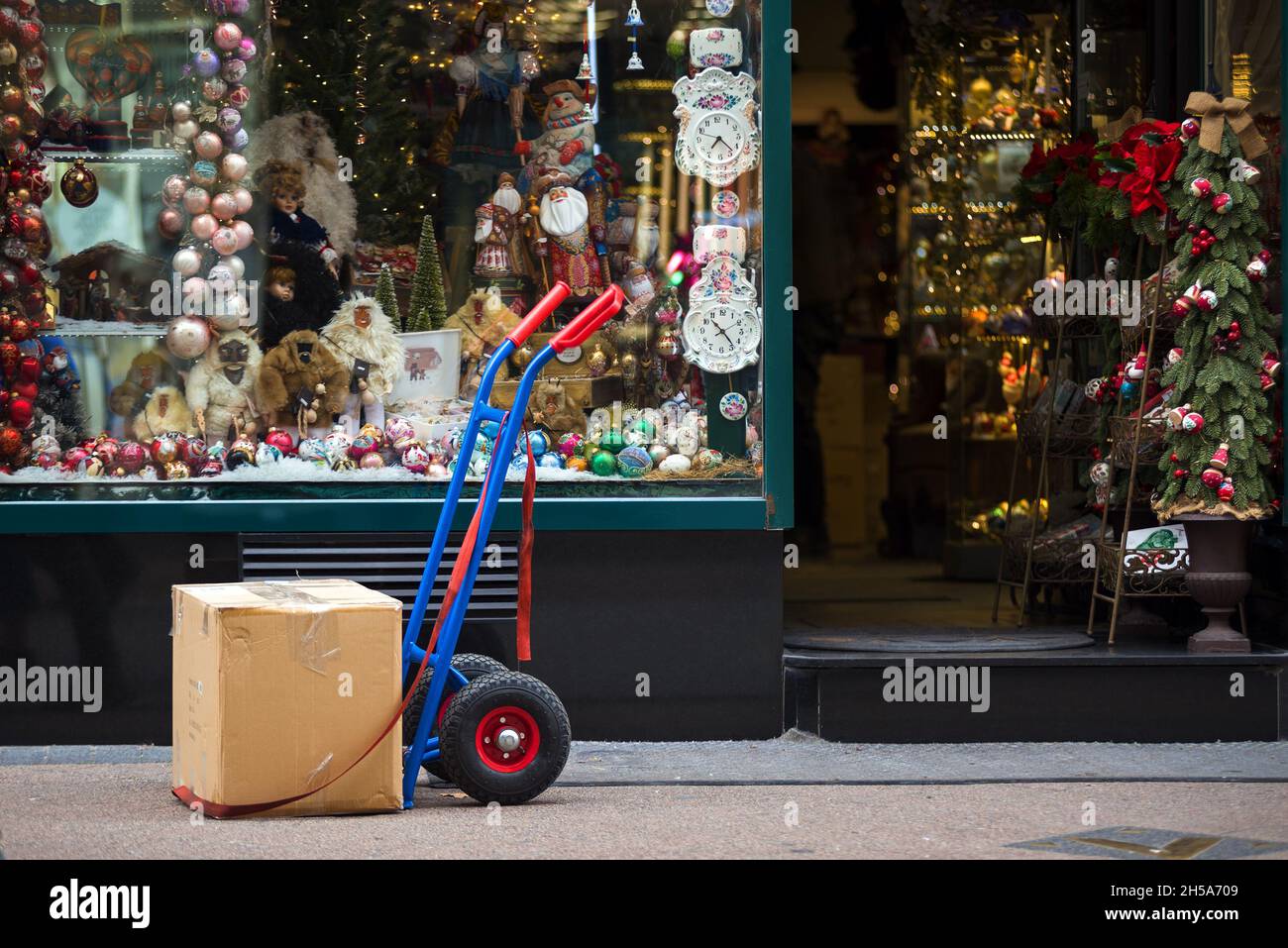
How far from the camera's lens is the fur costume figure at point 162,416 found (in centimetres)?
842

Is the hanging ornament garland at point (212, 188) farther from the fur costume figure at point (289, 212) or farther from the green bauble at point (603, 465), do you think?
the green bauble at point (603, 465)

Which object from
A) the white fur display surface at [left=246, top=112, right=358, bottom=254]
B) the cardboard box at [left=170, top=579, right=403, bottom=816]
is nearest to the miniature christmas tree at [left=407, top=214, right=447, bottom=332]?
the white fur display surface at [left=246, top=112, right=358, bottom=254]

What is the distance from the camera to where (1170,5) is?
9828 mm

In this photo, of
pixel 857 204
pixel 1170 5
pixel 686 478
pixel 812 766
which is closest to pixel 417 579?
pixel 686 478

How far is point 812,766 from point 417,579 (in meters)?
1.96

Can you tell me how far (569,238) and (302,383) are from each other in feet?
4.67

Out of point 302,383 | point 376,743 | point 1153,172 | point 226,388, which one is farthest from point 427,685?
point 1153,172

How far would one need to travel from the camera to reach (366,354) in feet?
28.0

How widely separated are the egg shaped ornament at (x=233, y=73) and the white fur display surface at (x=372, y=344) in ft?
3.78

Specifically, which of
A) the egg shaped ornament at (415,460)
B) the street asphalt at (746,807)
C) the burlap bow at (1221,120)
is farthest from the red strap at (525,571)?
the burlap bow at (1221,120)

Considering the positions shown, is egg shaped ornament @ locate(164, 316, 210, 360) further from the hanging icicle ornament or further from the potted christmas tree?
the potted christmas tree

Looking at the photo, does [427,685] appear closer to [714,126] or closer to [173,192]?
[173,192]

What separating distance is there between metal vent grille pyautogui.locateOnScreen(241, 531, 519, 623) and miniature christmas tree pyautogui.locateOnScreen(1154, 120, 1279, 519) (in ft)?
10.3

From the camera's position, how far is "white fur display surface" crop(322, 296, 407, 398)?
8531 mm
